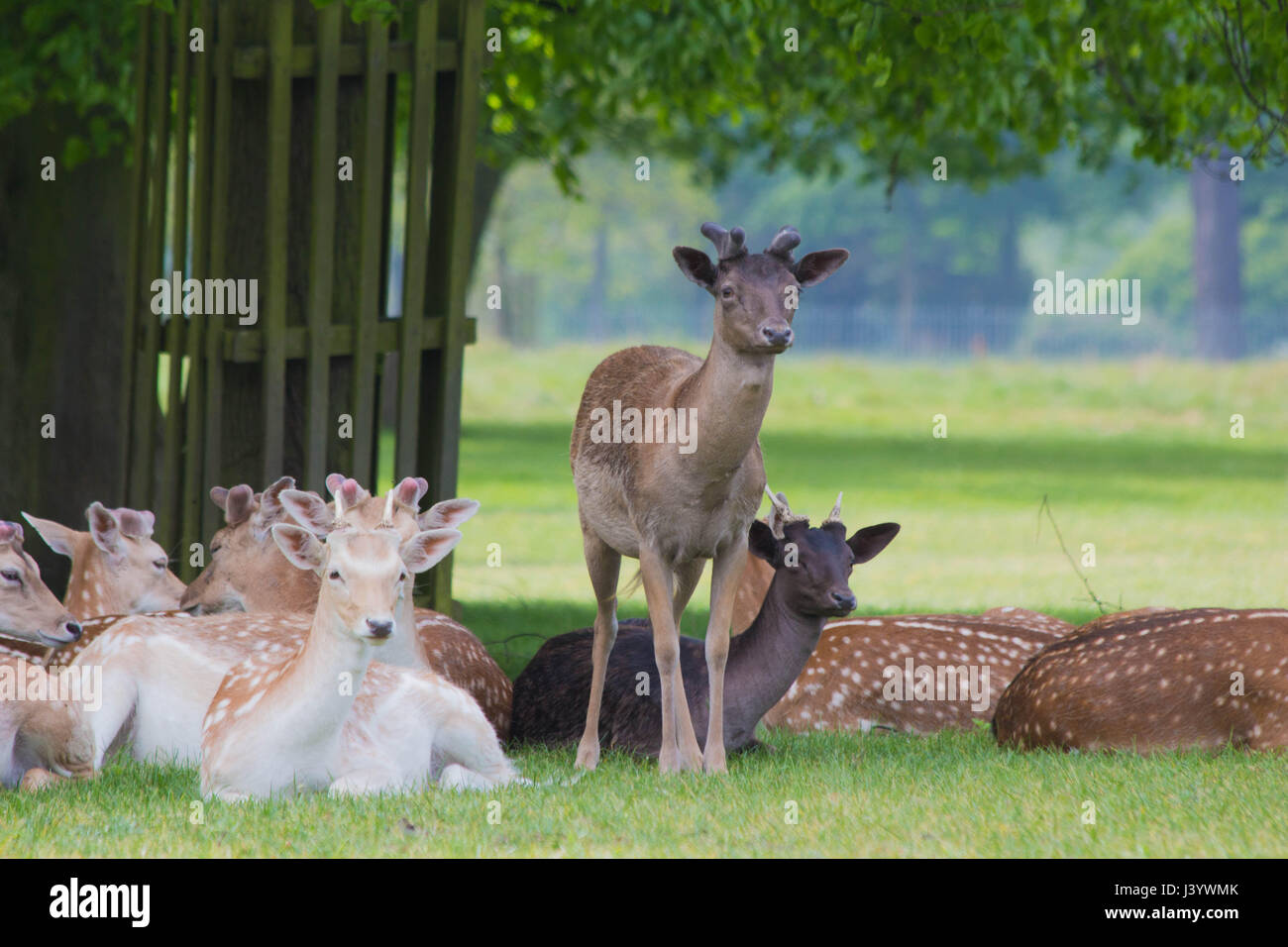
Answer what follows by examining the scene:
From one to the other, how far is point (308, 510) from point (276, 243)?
2.35m

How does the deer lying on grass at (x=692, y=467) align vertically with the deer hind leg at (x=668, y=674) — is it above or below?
above

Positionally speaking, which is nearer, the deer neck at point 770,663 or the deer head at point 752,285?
the deer head at point 752,285

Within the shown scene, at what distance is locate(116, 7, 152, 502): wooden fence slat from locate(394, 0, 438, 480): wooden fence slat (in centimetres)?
148

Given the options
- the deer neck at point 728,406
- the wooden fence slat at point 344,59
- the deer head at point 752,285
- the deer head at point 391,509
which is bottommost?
the deer head at point 391,509

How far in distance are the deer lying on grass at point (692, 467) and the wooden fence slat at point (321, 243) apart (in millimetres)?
1846

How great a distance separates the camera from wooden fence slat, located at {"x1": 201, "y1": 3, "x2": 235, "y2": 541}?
8.41m

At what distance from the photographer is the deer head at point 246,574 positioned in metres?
8.13

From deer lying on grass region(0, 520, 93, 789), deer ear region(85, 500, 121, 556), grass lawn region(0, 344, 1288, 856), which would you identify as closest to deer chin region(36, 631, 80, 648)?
deer lying on grass region(0, 520, 93, 789)

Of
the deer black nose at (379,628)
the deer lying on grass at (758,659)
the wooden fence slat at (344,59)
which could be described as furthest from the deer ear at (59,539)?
the deer black nose at (379,628)

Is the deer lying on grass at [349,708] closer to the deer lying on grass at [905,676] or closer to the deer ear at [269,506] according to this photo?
the deer ear at [269,506]

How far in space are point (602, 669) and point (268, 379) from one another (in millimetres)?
2364

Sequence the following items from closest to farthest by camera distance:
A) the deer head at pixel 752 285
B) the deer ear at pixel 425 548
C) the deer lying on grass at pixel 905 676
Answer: the deer ear at pixel 425 548 → the deer head at pixel 752 285 → the deer lying on grass at pixel 905 676

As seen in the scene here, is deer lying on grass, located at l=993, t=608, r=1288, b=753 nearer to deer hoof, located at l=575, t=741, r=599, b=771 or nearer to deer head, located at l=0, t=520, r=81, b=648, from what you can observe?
deer hoof, located at l=575, t=741, r=599, b=771

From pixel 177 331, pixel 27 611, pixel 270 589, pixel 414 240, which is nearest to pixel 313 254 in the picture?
pixel 414 240
